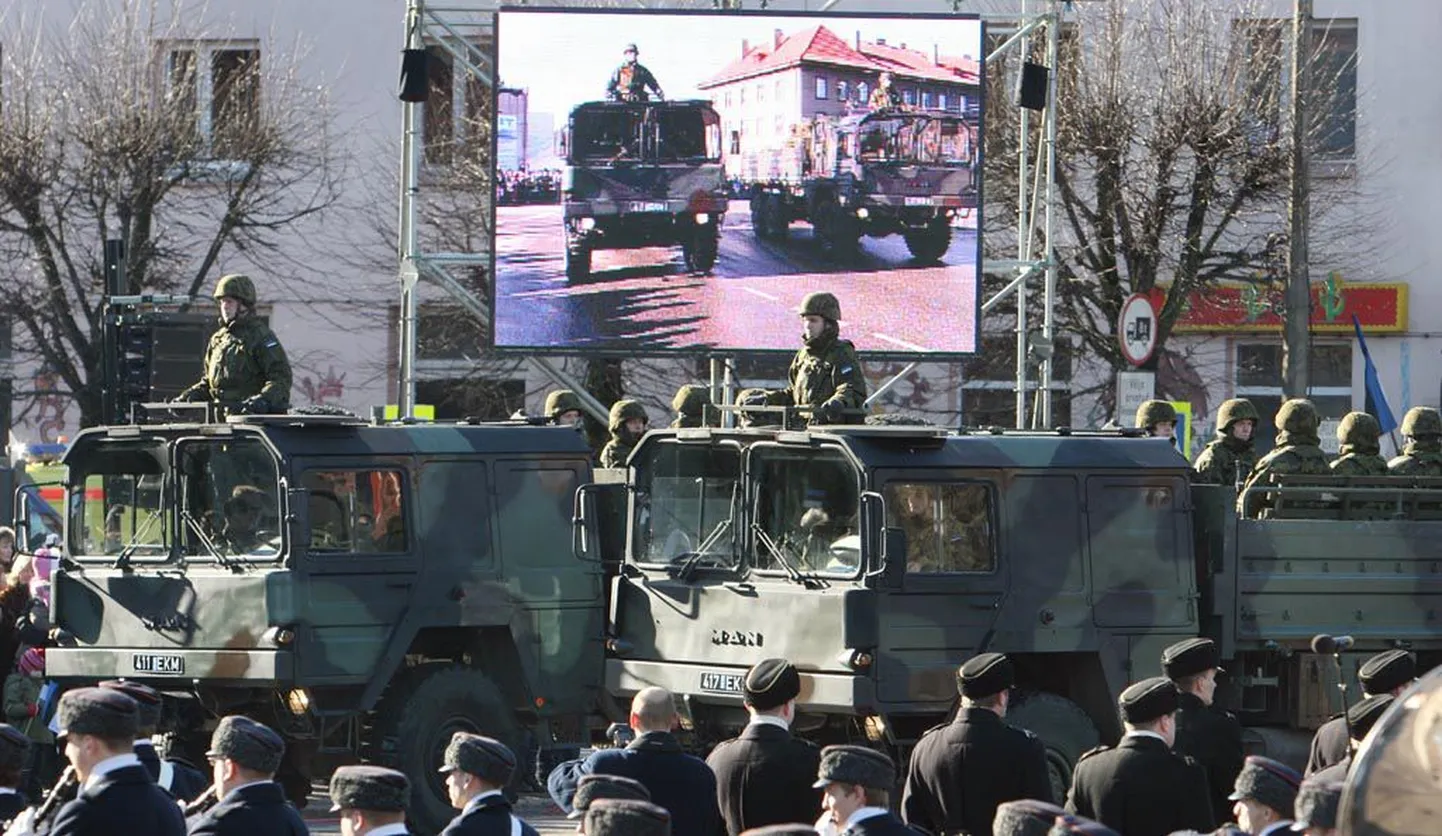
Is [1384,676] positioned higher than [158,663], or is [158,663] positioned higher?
[1384,676]

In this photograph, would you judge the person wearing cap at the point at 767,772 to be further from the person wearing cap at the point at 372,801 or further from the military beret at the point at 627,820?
the military beret at the point at 627,820

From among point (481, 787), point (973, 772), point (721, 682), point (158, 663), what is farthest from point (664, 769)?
point (158, 663)

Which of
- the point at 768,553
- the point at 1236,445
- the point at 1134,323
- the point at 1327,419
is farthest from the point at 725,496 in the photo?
the point at 1327,419

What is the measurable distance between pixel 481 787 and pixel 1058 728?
562cm

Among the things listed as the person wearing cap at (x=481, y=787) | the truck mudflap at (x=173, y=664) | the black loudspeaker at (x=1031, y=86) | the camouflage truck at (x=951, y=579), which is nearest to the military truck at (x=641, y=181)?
the black loudspeaker at (x=1031, y=86)

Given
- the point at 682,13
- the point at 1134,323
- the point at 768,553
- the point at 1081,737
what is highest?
the point at 682,13

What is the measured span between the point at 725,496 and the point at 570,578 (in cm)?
185

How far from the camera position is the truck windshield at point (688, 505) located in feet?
43.3

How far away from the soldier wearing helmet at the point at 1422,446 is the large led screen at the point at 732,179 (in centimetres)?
664

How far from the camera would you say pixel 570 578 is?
14.8 metres

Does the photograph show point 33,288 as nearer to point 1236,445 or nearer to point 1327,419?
point 1327,419

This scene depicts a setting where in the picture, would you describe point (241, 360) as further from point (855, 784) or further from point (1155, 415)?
point (855, 784)

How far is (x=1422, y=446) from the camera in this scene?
16.2 meters

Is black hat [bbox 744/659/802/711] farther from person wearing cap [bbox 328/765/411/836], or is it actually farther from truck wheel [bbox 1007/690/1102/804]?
truck wheel [bbox 1007/690/1102/804]
